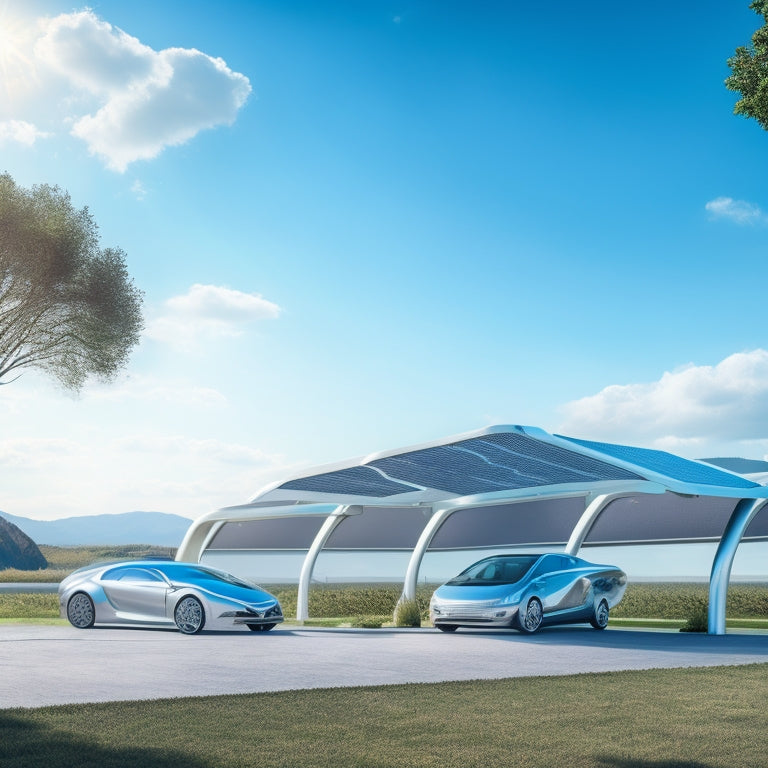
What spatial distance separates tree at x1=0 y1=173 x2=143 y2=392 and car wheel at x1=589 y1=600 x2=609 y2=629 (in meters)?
14.6

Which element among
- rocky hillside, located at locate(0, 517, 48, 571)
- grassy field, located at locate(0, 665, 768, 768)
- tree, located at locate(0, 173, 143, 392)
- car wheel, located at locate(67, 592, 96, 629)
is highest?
tree, located at locate(0, 173, 143, 392)

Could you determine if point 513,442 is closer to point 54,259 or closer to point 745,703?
point 745,703

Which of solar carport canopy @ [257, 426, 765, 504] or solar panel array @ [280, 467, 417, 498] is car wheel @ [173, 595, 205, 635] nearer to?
solar carport canopy @ [257, 426, 765, 504]

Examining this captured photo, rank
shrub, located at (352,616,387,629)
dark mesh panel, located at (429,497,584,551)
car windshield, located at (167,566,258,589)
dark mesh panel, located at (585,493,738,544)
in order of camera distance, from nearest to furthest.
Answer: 1. car windshield, located at (167,566,258,589)
2. shrub, located at (352,616,387,629)
3. dark mesh panel, located at (585,493,738,544)
4. dark mesh panel, located at (429,497,584,551)

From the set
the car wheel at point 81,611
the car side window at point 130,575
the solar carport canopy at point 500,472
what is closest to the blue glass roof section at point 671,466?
the solar carport canopy at point 500,472

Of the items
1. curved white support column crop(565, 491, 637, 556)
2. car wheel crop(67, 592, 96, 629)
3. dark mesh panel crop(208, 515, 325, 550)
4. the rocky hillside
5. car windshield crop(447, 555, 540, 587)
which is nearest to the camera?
car wheel crop(67, 592, 96, 629)

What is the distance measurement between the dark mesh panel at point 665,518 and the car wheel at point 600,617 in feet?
29.0

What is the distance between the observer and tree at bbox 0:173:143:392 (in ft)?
76.1

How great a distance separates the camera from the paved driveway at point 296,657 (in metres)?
9.02

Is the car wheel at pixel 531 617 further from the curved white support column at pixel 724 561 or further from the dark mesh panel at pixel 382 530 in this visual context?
the dark mesh panel at pixel 382 530

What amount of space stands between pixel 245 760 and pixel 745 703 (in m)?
4.64

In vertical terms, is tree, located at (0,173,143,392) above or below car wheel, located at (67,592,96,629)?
above

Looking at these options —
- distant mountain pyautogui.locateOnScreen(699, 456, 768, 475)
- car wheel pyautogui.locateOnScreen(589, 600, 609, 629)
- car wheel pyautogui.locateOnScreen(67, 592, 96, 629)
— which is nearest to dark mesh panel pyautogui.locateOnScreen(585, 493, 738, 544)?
distant mountain pyautogui.locateOnScreen(699, 456, 768, 475)

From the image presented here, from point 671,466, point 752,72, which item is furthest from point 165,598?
point 752,72
